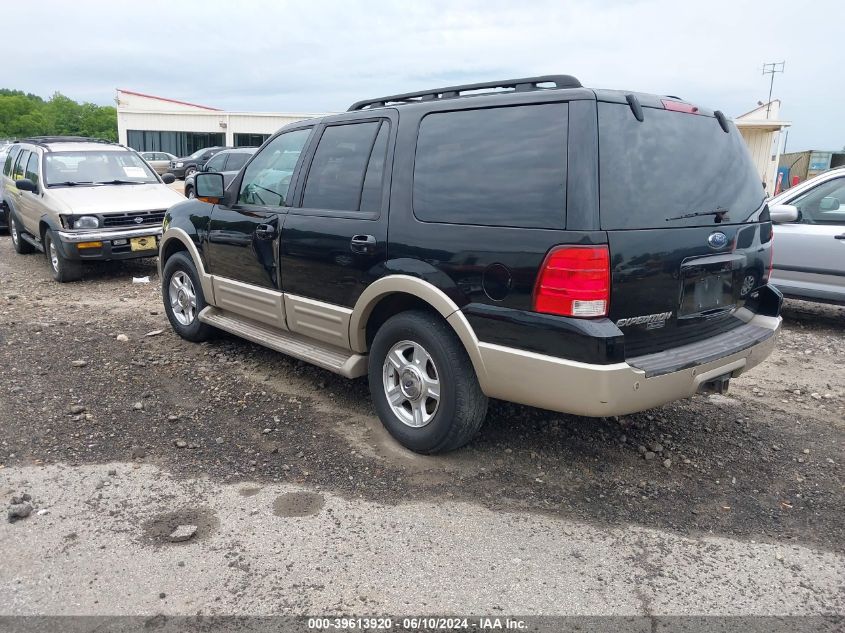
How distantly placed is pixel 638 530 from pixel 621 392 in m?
0.70

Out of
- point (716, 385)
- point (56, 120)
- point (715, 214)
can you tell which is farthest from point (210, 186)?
point (56, 120)

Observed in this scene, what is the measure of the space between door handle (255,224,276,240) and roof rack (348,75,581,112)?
0.99 m

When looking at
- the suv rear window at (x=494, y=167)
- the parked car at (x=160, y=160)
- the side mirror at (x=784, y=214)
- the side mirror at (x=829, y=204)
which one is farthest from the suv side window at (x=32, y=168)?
the parked car at (x=160, y=160)

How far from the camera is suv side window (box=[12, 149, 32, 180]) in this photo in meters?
10.6

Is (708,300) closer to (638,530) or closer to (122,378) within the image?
(638,530)

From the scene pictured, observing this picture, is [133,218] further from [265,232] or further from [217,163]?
[217,163]

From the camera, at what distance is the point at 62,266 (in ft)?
29.3

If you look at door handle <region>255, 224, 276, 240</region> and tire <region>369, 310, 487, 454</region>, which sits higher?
door handle <region>255, 224, 276, 240</region>

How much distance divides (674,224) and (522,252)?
0.80m

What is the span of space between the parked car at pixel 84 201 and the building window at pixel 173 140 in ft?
127

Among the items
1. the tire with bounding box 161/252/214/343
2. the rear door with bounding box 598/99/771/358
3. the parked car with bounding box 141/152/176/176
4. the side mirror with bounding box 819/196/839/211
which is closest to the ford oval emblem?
the rear door with bounding box 598/99/771/358

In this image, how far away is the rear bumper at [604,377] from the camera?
3.17 metres

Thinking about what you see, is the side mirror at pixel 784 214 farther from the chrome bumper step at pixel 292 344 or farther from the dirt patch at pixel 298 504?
the dirt patch at pixel 298 504

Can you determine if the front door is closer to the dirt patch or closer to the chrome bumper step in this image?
the chrome bumper step
